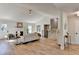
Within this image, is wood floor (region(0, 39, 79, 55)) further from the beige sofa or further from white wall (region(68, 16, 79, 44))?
white wall (region(68, 16, 79, 44))

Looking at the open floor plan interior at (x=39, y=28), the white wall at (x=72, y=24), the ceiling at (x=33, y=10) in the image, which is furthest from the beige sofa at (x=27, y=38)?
the white wall at (x=72, y=24)

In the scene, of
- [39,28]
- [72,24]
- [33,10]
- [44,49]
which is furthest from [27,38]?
[72,24]

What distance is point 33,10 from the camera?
3.00 metres

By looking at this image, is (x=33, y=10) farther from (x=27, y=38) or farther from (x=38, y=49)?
(x=38, y=49)

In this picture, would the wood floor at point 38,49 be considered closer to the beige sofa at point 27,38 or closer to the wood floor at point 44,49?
the wood floor at point 44,49

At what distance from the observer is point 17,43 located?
2977 millimetres

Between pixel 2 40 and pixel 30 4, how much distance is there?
3.88 feet

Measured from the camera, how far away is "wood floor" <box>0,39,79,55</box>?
2.82 meters

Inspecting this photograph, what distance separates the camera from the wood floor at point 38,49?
2.82 m

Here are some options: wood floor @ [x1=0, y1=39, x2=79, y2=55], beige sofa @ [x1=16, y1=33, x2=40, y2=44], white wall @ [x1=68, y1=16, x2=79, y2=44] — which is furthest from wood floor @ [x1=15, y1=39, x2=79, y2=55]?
white wall @ [x1=68, y1=16, x2=79, y2=44]

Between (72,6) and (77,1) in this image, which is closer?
(77,1)

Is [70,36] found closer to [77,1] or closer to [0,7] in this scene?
[77,1]

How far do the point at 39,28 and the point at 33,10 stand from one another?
54cm
